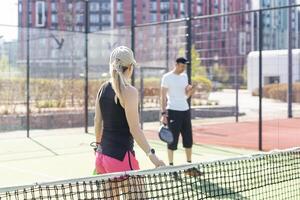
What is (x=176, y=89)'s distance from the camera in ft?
26.6

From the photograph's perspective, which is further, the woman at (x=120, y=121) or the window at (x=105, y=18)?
the window at (x=105, y=18)

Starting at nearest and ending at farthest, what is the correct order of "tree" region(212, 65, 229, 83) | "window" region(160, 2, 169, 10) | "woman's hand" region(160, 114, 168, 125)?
"woman's hand" region(160, 114, 168, 125)
"tree" region(212, 65, 229, 83)
"window" region(160, 2, 169, 10)

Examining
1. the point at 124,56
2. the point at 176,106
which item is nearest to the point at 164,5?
the point at 176,106

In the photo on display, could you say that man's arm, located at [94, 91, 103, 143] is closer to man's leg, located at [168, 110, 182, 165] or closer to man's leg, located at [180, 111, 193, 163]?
man's leg, located at [168, 110, 182, 165]

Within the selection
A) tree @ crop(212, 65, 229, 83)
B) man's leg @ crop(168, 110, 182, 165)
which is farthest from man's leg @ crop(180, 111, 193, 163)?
tree @ crop(212, 65, 229, 83)

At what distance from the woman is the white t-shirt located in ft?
12.5

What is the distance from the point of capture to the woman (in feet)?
13.5

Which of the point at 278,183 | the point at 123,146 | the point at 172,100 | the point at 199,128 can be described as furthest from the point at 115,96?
the point at 199,128

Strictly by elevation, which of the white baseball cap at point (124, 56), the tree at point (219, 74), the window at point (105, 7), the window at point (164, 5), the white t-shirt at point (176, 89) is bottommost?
the white t-shirt at point (176, 89)

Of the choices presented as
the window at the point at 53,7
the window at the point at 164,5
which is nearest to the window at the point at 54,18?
the window at the point at 53,7

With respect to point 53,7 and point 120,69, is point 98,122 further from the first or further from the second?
point 53,7

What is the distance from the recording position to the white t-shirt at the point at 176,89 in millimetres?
8109

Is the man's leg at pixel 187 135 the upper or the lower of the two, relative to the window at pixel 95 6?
lower

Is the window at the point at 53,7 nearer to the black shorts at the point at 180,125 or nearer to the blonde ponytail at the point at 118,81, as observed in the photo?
the black shorts at the point at 180,125
